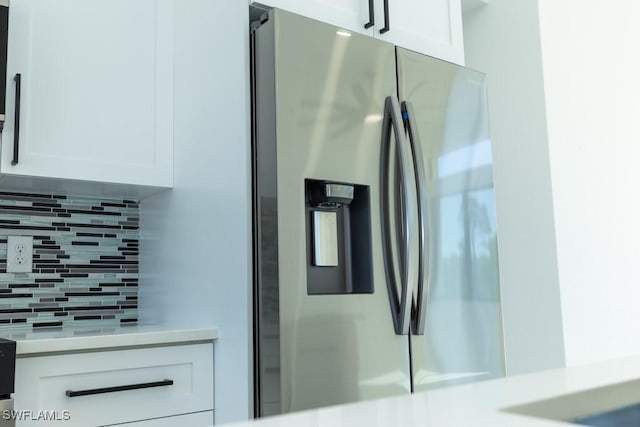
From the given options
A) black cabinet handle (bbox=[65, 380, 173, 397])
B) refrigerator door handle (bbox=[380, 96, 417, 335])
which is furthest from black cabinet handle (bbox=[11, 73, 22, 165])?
refrigerator door handle (bbox=[380, 96, 417, 335])

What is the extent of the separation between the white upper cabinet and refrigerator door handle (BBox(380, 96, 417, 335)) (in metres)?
0.30

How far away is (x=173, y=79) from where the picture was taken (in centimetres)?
195

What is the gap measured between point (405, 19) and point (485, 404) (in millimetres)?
1599

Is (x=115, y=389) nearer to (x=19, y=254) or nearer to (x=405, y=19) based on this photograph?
(x=19, y=254)

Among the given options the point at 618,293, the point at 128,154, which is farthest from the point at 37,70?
the point at 618,293

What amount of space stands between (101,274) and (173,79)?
2.36 ft

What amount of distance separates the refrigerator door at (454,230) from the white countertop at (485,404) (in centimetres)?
92

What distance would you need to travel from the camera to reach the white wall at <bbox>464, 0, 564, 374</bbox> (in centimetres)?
237

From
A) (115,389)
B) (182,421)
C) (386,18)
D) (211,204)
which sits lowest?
(182,421)

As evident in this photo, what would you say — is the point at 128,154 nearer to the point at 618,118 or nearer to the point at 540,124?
the point at 540,124

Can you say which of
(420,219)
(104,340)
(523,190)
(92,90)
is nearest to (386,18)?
(420,219)

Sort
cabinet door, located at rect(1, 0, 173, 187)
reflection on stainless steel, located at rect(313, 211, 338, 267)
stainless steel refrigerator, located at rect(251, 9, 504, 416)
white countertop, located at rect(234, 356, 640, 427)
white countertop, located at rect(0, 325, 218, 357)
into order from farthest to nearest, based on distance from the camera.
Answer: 1. cabinet door, located at rect(1, 0, 173, 187)
2. reflection on stainless steel, located at rect(313, 211, 338, 267)
3. stainless steel refrigerator, located at rect(251, 9, 504, 416)
4. white countertop, located at rect(0, 325, 218, 357)
5. white countertop, located at rect(234, 356, 640, 427)

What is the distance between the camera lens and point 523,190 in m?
2.46

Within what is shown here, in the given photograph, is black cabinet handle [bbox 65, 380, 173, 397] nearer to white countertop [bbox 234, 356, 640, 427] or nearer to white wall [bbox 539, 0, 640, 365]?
white countertop [bbox 234, 356, 640, 427]
